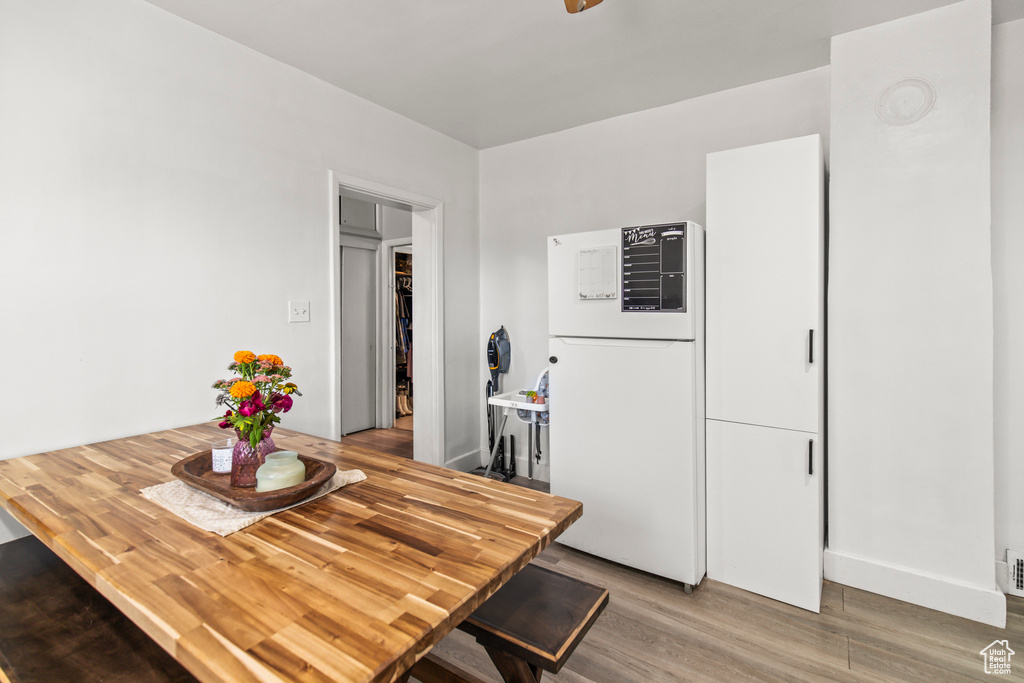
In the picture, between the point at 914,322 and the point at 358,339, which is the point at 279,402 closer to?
the point at 914,322

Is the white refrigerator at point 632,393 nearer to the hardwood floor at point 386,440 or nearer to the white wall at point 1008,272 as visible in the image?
the white wall at point 1008,272

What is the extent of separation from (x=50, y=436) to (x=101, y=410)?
0.55 ft

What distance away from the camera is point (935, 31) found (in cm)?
210

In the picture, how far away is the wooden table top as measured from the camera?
749 mm

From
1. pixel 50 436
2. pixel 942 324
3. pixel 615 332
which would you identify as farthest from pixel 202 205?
pixel 942 324

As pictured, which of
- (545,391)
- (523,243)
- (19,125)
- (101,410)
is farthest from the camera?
(523,243)

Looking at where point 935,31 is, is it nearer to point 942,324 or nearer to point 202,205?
point 942,324

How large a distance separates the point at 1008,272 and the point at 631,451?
1.83 metres

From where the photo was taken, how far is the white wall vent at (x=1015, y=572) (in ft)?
7.17

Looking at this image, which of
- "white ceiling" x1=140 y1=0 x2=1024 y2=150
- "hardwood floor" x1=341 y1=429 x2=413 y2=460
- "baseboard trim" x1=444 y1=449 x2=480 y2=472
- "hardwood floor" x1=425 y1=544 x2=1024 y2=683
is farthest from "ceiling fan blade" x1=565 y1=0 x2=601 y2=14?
"hardwood floor" x1=341 y1=429 x2=413 y2=460

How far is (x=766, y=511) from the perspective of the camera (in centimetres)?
222

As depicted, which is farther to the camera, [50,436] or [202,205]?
[202,205]

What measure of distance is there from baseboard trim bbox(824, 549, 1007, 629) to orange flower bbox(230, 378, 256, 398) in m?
2.59

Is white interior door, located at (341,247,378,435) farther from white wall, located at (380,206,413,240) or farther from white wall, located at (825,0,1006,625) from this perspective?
white wall, located at (825,0,1006,625)
